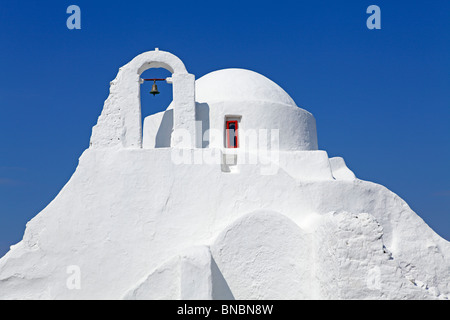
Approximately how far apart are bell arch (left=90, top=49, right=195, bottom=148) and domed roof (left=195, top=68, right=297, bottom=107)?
1.53m

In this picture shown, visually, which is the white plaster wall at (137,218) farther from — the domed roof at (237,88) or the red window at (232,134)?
the domed roof at (237,88)

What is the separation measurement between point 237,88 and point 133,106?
11.7 ft

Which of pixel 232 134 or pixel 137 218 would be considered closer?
pixel 137 218

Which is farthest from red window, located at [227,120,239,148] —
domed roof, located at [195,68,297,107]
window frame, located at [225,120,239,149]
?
domed roof, located at [195,68,297,107]

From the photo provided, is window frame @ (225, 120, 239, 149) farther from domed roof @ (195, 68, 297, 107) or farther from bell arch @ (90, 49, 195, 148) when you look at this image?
bell arch @ (90, 49, 195, 148)

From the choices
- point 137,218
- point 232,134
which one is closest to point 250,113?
point 232,134

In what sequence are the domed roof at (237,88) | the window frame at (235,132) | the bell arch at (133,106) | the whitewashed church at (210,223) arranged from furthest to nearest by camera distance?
1. the domed roof at (237,88)
2. the window frame at (235,132)
3. the bell arch at (133,106)
4. the whitewashed church at (210,223)

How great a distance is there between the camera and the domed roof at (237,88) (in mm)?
17141

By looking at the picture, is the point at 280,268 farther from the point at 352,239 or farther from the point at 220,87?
the point at 220,87

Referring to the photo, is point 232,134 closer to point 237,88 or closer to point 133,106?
point 237,88

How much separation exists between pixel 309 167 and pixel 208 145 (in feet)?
9.69

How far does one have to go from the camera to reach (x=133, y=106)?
1537 cm

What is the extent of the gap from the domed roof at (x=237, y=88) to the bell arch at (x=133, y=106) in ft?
5.01

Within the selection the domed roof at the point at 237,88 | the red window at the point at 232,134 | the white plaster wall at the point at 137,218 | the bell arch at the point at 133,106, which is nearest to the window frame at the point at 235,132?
the red window at the point at 232,134
